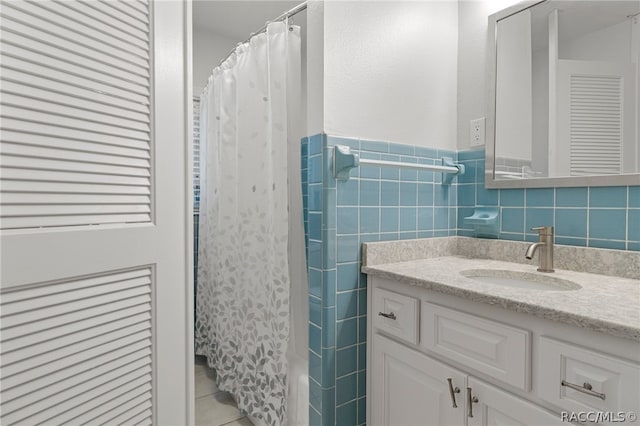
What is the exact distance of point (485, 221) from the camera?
1501mm

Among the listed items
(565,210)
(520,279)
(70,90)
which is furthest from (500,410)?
(70,90)

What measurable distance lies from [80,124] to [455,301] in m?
1.04

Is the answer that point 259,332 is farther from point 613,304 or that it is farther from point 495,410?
point 613,304

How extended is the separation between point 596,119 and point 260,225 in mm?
1390

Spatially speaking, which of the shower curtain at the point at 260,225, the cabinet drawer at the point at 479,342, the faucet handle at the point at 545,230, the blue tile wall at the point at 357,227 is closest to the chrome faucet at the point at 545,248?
the faucet handle at the point at 545,230

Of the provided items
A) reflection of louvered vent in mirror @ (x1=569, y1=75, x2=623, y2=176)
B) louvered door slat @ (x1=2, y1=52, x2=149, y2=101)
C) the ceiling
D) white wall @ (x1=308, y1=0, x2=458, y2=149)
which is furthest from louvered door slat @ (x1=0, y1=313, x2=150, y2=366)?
the ceiling

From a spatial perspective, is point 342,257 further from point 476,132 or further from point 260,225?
point 476,132

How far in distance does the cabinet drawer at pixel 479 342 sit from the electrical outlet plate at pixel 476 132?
33.3 inches

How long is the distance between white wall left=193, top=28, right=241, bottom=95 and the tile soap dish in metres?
2.02

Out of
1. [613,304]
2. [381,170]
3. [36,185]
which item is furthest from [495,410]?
[36,185]

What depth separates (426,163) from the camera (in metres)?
1.56

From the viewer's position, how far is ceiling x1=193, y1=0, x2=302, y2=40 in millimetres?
2172

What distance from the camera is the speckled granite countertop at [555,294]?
0.75m

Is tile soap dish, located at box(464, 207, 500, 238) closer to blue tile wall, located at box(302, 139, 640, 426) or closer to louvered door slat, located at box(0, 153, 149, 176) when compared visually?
blue tile wall, located at box(302, 139, 640, 426)
